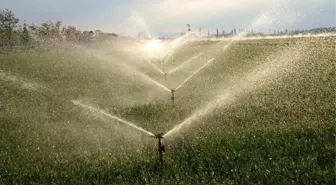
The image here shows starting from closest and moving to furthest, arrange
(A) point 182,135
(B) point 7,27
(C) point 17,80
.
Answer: (A) point 182,135, (C) point 17,80, (B) point 7,27

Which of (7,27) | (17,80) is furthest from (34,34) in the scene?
(17,80)

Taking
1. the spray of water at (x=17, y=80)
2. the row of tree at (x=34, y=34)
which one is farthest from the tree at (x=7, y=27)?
the spray of water at (x=17, y=80)

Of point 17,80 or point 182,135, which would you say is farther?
point 17,80

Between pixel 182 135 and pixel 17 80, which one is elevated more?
pixel 182 135

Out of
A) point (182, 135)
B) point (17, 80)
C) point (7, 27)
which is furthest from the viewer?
point (7, 27)

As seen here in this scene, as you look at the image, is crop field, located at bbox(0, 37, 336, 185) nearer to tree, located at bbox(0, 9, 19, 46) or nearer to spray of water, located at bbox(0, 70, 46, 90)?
spray of water, located at bbox(0, 70, 46, 90)

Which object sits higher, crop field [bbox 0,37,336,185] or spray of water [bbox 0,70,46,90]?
crop field [bbox 0,37,336,185]

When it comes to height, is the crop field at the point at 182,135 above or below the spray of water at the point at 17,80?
above

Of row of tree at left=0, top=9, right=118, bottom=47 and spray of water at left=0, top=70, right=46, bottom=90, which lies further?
row of tree at left=0, top=9, right=118, bottom=47

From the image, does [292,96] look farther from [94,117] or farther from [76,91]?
[76,91]

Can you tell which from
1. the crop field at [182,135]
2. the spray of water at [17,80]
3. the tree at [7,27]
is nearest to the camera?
the crop field at [182,135]

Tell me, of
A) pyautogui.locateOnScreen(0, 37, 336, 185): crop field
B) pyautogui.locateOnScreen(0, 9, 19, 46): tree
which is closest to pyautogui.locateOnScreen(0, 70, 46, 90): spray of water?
pyautogui.locateOnScreen(0, 37, 336, 185): crop field

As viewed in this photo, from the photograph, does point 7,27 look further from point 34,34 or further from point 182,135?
point 182,135

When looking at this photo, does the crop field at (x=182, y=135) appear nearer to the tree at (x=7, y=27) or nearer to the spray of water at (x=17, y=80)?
the spray of water at (x=17, y=80)
